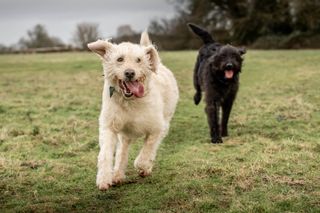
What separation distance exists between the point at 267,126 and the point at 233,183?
4507mm

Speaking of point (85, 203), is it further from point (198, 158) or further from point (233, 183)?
point (198, 158)

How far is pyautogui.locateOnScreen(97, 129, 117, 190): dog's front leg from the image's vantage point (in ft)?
19.1

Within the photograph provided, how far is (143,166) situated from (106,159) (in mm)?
675

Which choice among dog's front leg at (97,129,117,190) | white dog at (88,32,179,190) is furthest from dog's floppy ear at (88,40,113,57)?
dog's front leg at (97,129,117,190)

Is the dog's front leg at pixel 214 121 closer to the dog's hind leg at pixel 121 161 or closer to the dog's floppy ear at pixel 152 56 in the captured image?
the dog's hind leg at pixel 121 161

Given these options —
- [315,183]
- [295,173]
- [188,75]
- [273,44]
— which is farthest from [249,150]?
[273,44]

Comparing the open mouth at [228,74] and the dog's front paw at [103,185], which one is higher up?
the open mouth at [228,74]

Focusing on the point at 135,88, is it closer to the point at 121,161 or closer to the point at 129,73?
the point at 129,73

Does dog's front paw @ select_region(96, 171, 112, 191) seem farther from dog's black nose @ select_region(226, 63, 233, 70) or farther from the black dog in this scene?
dog's black nose @ select_region(226, 63, 233, 70)

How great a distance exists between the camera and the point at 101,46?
6.19 metres

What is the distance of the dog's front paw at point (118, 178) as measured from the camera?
21.4 ft

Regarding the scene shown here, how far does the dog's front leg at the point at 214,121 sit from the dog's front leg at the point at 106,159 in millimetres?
3172

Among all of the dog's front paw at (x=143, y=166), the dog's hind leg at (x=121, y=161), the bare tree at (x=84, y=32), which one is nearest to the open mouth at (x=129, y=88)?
the dog's front paw at (x=143, y=166)

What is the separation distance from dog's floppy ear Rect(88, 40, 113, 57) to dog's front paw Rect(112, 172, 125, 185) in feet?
4.56
